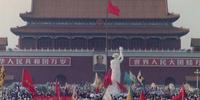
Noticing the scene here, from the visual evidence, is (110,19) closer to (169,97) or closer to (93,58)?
(93,58)

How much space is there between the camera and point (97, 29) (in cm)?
7575

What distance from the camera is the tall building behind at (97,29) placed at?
75.2m

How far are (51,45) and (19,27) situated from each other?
3.33m

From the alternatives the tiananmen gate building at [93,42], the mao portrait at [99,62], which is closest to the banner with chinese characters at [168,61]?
the tiananmen gate building at [93,42]

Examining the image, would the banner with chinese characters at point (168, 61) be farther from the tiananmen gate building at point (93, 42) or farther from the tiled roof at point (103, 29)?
the tiled roof at point (103, 29)

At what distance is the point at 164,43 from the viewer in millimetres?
76062

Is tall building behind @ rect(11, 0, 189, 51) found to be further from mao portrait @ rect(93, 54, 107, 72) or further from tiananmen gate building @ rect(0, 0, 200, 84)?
mao portrait @ rect(93, 54, 107, 72)

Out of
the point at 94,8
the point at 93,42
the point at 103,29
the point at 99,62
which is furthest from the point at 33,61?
the point at 94,8

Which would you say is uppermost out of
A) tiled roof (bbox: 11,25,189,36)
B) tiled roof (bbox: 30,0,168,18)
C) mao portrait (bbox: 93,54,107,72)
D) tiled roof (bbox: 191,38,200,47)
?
tiled roof (bbox: 30,0,168,18)

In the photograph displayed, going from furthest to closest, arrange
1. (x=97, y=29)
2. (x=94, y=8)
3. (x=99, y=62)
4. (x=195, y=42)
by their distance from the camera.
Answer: (x=94, y=8) → (x=195, y=42) → (x=97, y=29) → (x=99, y=62)

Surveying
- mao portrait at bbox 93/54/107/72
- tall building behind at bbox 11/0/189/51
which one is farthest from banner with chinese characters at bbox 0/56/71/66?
tall building behind at bbox 11/0/189/51

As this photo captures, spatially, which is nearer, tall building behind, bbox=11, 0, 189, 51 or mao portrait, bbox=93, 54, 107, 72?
mao portrait, bbox=93, 54, 107, 72

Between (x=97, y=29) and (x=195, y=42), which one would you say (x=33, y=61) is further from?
(x=195, y=42)

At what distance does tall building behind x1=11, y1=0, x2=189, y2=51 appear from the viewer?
7519cm
